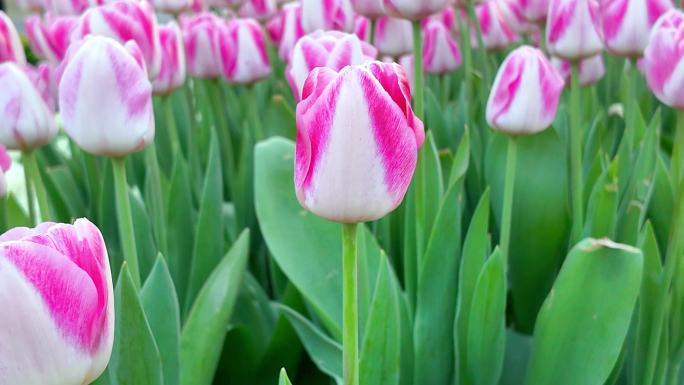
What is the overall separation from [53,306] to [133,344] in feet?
0.80

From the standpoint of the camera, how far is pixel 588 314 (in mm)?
730

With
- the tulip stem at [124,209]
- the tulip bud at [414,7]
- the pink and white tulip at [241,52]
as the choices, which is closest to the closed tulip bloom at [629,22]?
the tulip bud at [414,7]

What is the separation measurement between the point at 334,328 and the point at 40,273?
0.51 metres

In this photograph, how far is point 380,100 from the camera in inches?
18.6

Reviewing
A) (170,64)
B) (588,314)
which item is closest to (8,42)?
(170,64)

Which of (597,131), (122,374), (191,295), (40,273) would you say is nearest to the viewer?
(40,273)

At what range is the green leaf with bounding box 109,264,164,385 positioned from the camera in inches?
23.7

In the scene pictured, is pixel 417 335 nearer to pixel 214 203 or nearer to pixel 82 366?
pixel 214 203

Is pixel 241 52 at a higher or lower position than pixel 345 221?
lower

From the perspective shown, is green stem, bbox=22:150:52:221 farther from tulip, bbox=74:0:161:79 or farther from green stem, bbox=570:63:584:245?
green stem, bbox=570:63:584:245

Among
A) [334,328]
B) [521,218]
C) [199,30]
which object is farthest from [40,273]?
[199,30]

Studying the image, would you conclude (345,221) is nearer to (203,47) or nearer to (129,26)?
(129,26)

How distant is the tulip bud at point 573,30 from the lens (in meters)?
0.97

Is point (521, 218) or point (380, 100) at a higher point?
point (380, 100)
